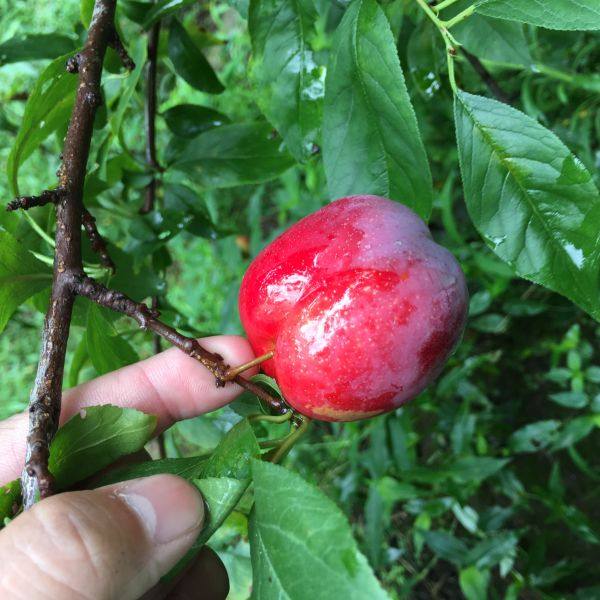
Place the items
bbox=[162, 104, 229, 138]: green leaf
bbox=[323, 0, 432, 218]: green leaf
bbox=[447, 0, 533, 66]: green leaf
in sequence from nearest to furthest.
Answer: bbox=[323, 0, 432, 218]: green leaf < bbox=[447, 0, 533, 66]: green leaf < bbox=[162, 104, 229, 138]: green leaf

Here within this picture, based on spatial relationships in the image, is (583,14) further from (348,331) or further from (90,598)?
(90,598)

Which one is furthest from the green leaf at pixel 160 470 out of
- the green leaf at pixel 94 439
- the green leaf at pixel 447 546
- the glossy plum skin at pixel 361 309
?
the green leaf at pixel 447 546

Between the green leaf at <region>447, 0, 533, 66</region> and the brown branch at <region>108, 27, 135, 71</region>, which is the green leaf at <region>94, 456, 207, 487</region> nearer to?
the brown branch at <region>108, 27, 135, 71</region>

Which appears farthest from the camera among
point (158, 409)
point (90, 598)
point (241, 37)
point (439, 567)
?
point (241, 37)

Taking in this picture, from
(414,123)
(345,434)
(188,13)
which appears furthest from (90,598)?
(188,13)

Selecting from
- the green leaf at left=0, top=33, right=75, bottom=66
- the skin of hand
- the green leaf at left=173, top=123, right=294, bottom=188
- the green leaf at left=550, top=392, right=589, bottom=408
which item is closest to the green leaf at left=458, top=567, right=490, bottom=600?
the green leaf at left=550, top=392, right=589, bottom=408

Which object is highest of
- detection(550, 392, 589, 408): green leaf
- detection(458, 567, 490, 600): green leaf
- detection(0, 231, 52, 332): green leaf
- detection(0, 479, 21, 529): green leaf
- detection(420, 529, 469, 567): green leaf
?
detection(0, 231, 52, 332): green leaf

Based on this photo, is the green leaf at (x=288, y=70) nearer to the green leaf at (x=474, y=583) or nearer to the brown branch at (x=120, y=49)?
the brown branch at (x=120, y=49)
